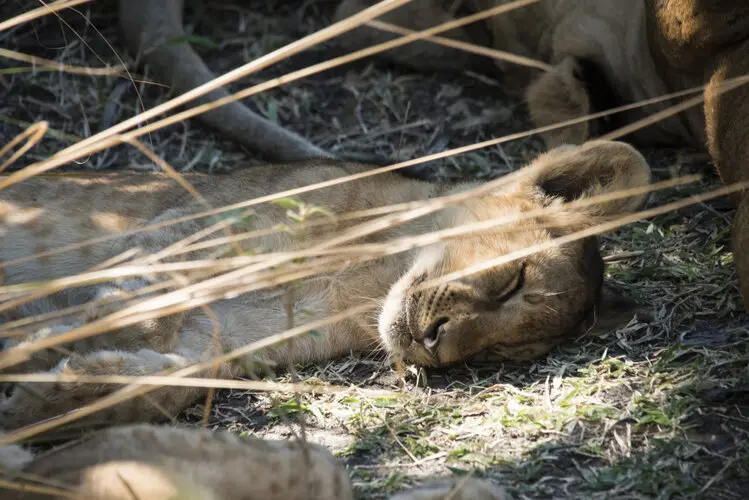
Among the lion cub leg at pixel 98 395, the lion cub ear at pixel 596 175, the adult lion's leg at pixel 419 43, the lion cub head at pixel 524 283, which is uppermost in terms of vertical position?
the adult lion's leg at pixel 419 43

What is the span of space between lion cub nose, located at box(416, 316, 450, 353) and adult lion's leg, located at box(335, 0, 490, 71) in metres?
2.92

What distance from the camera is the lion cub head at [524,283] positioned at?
381cm

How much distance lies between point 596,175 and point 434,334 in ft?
3.42

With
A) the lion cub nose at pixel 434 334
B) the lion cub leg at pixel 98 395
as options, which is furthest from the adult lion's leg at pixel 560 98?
the lion cub leg at pixel 98 395

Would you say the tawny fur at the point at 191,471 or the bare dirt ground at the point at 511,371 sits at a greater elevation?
the tawny fur at the point at 191,471

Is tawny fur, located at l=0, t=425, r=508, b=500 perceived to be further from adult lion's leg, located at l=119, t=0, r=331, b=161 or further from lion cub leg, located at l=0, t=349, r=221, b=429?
adult lion's leg, located at l=119, t=0, r=331, b=161

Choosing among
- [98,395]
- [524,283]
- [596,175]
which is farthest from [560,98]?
[98,395]

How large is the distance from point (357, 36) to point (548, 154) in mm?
2615

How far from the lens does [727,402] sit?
11.0 feet

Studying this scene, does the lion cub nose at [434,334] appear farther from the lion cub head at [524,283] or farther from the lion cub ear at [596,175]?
the lion cub ear at [596,175]

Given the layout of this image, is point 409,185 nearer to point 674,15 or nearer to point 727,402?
point 674,15

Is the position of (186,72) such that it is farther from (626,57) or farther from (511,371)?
(511,371)

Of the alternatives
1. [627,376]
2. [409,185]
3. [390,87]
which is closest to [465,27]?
[390,87]

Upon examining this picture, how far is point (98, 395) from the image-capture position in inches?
136
